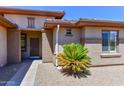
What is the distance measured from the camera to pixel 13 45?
49.6 feet

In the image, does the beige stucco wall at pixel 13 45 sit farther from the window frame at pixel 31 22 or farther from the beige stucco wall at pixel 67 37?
the beige stucco wall at pixel 67 37

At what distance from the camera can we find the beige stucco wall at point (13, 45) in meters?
15.0

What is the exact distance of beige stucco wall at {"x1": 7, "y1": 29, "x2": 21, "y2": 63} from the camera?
Result: 49.3 feet

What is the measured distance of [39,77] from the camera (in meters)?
9.34

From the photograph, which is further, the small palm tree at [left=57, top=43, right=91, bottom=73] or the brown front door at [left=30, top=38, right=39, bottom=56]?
the brown front door at [left=30, top=38, right=39, bottom=56]

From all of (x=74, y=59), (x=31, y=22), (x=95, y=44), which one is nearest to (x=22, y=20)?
(x=31, y=22)

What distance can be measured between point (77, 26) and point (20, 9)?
23.1ft

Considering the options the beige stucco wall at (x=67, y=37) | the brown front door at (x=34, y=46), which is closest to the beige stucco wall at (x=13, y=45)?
the brown front door at (x=34, y=46)

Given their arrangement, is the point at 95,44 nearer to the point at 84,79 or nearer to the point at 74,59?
the point at 74,59

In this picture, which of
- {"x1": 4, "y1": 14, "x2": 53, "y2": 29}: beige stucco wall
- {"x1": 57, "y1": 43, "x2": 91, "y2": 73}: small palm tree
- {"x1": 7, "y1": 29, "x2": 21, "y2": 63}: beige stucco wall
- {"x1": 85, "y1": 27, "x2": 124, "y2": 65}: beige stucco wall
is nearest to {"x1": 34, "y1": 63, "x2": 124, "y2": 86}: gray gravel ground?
{"x1": 57, "y1": 43, "x2": 91, "y2": 73}: small palm tree

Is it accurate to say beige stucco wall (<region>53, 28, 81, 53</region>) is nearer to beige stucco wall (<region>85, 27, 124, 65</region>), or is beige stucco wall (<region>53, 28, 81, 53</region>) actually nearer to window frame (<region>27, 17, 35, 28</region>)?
beige stucco wall (<region>85, 27, 124, 65</region>)

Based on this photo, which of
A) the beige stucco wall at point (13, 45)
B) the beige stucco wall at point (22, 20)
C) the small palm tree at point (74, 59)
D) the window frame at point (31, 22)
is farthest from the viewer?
the window frame at point (31, 22)
